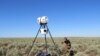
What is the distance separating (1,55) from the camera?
60.1 feet

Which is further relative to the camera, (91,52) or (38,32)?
(91,52)

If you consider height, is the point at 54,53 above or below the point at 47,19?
below

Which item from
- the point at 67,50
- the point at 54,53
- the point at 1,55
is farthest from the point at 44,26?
the point at 1,55

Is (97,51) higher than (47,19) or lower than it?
lower

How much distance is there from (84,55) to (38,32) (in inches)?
308

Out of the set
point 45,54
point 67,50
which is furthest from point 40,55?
point 67,50

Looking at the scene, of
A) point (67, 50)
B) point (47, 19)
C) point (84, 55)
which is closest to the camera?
point (47, 19)

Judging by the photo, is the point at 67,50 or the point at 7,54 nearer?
the point at 67,50

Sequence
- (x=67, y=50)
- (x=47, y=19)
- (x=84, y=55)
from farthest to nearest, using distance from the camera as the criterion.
Answer: (x=84, y=55) → (x=67, y=50) → (x=47, y=19)

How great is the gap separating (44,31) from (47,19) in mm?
547

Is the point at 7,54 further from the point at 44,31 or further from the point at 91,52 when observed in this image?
the point at 44,31

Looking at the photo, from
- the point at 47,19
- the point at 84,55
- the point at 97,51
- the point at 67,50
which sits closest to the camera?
the point at 47,19

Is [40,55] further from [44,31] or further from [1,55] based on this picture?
[1,55]

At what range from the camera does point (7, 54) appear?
18.1 meters
